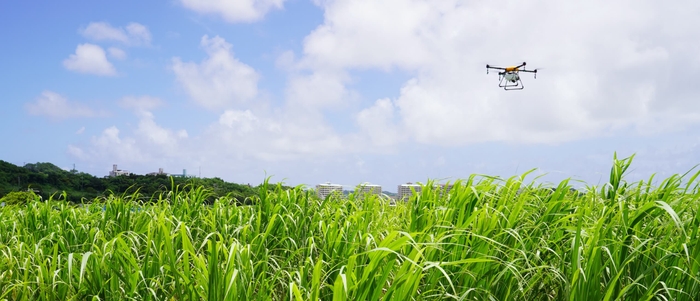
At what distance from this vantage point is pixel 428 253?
8.46ft

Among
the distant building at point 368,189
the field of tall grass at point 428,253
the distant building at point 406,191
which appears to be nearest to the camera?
the field of tall grass at point 428,253

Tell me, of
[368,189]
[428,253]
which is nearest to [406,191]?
[368,189]

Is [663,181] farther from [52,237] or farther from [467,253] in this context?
[52,237]

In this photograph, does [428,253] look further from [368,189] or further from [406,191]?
[406,191]

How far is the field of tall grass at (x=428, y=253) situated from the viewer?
7.85ft

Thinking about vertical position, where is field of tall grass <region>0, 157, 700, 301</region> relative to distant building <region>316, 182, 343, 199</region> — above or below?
below

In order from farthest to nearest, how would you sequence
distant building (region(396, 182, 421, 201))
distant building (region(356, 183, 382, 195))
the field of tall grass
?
distant building (region(356, 183, 382, 195)) → distant building (region(396, 182, 421, 201)) → the field of tall grass

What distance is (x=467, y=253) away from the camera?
2.76 meters

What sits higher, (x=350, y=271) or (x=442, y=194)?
(x=442, y=194)

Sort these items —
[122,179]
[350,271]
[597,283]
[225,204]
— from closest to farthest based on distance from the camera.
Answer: [350,271]
[597,283]
[225,204]
[122,179]

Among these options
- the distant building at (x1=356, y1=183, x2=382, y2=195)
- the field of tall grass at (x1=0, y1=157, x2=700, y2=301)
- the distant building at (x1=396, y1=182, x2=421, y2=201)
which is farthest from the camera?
the distant building at (x1=356, y1=183, x2=382, y2=195)

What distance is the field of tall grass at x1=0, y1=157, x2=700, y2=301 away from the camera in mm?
2393

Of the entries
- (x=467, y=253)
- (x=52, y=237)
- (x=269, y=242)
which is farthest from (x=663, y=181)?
(x=52, y=237)

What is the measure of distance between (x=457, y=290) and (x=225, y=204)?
120 inches
